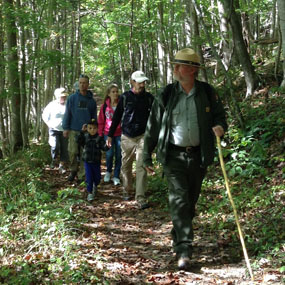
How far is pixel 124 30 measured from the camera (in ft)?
50.7

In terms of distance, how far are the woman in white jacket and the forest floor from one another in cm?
334

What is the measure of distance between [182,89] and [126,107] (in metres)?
2.74

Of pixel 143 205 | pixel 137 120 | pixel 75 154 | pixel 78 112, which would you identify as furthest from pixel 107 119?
pixel 143 205

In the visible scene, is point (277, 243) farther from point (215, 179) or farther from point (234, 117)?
point (234, 117)

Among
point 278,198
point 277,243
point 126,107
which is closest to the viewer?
point 277,243

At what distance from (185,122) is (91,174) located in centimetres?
376

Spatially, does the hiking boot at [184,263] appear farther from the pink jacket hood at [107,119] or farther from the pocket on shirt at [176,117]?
the pink jacket hood at [107,119]

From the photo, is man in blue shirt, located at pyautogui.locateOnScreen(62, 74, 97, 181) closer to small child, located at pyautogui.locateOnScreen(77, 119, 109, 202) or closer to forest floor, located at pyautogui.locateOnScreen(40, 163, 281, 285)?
small child, located at pyautogui.locateOnScreen(77, 119, 109, 202)

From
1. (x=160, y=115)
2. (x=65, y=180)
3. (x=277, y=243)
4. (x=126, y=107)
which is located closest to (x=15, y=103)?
(x=65, y=180)

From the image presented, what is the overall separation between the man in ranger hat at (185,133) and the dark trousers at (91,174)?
3310mm

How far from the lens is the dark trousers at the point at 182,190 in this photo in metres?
4.43

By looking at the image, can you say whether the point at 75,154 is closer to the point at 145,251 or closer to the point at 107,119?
the point at 107,119

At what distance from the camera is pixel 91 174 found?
25.1ft

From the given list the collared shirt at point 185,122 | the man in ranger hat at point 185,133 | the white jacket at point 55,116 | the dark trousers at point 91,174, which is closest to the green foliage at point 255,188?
the man in ranger hat at point 185,133
